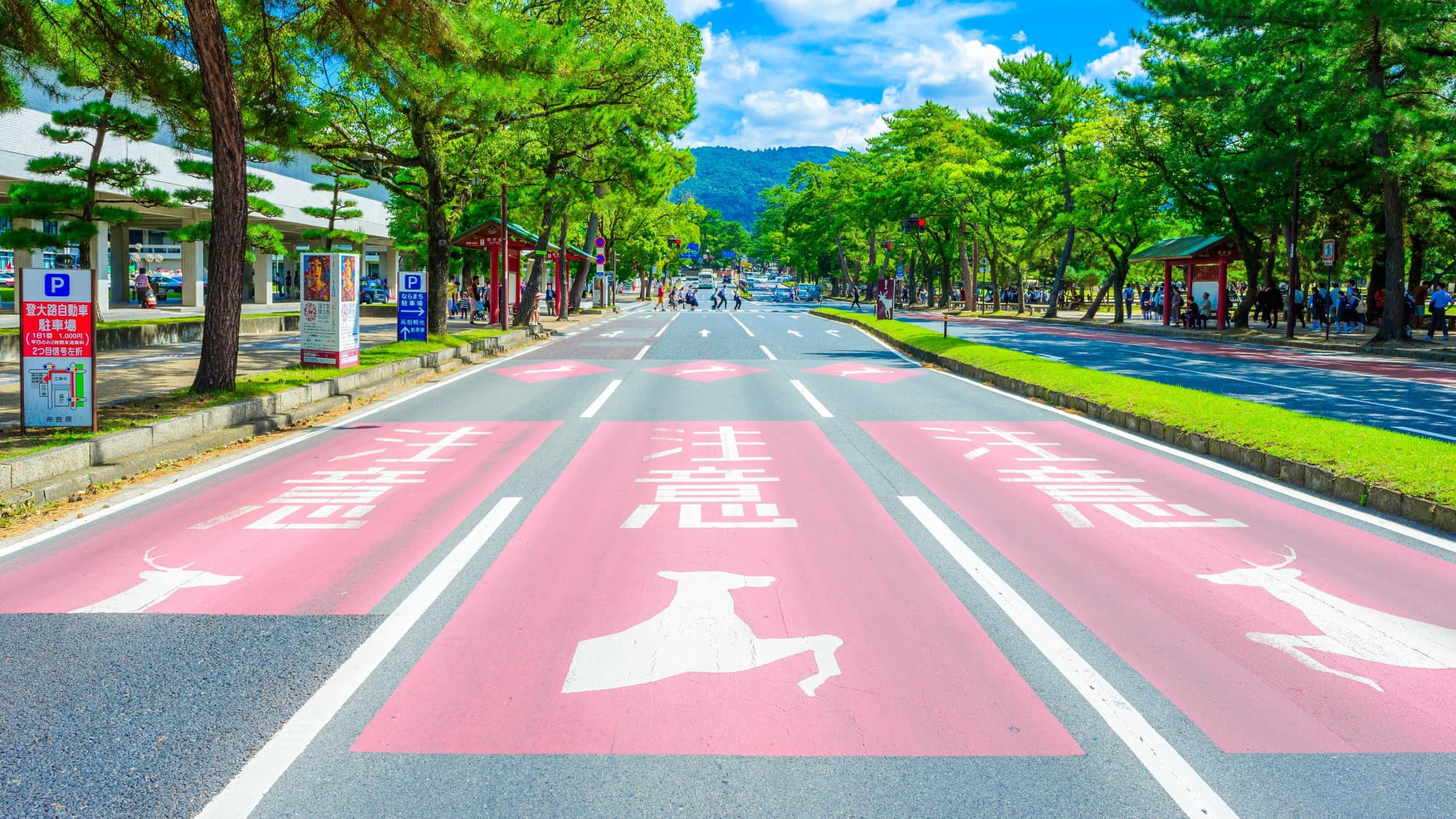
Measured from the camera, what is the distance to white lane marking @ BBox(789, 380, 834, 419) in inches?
537

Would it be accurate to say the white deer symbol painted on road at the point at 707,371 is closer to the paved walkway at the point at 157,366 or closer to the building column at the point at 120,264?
the paved walkway at the point at 157,366

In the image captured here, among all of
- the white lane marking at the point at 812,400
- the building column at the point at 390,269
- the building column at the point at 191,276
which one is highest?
the building column at the point at 390,269

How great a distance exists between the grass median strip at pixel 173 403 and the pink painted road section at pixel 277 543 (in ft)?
5.57

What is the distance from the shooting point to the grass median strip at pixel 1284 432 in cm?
825

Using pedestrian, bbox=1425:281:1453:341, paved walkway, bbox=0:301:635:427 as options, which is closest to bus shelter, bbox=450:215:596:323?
paved walkway, bbox=0:301:635:427

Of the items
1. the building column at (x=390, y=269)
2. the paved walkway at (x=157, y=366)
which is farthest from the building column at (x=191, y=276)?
the building column at (x=390, y=269)

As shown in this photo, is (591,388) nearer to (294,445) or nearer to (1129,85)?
(294,445)

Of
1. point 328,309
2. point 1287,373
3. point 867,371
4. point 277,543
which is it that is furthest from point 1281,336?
point 277,543

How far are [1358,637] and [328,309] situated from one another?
15.6 m

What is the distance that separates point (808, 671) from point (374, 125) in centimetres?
2358

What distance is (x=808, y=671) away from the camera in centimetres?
448

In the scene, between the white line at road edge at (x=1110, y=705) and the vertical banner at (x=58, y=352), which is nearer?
the white line at road edge at (x=1110, y=705)

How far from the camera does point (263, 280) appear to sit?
49062 millimetres

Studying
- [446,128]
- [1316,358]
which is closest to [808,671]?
[446,128]
